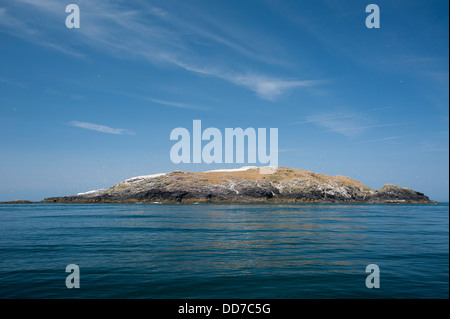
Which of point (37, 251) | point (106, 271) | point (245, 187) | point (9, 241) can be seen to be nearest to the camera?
point (106, 271)

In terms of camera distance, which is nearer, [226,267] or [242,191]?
[226,267]

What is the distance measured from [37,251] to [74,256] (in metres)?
4.44

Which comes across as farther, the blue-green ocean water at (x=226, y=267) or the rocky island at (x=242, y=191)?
the rocky island at (x=242, y=191)

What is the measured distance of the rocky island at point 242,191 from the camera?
15275 cm

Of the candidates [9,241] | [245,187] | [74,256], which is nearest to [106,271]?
[74,256]

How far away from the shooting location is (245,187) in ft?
516

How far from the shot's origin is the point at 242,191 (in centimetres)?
15562

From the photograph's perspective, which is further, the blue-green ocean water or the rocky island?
the rocky island

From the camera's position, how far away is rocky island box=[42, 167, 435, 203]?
152750 mm

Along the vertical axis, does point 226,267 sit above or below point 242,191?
above
